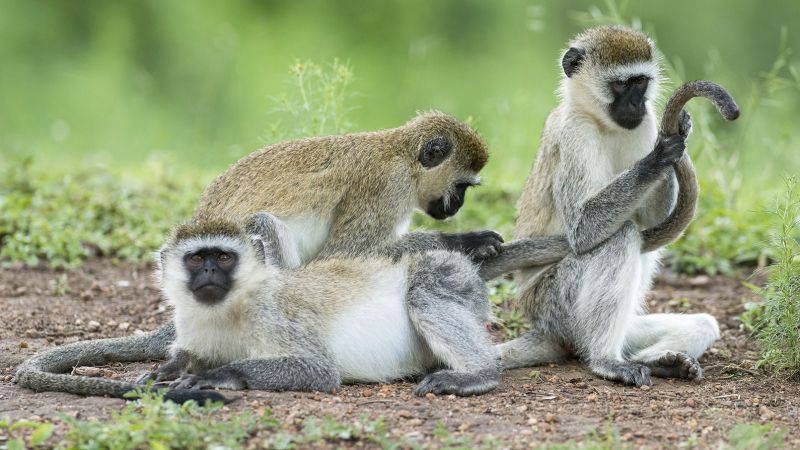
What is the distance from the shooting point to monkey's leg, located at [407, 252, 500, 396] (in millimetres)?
6039

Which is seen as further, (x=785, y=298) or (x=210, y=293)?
(x=785, y=298)

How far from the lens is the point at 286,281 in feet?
20.5

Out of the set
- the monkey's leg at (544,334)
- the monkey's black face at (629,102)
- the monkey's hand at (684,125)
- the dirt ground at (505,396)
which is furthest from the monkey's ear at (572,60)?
the dirt ground at (505,396)

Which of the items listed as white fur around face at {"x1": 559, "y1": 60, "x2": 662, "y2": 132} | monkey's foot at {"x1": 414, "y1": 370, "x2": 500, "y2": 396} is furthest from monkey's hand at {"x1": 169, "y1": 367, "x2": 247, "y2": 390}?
white fur around face at {"x1": 559, "y1": 60, "x2": 662, "y2": 132}

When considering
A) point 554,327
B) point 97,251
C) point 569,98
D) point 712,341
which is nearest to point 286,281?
point 554,327

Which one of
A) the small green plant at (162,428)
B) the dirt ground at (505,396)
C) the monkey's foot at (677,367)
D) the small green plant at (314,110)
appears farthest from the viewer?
the small green plant at (314,110)

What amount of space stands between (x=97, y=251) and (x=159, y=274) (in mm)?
3017

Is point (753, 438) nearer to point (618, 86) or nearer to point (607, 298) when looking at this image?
point (607, 298)

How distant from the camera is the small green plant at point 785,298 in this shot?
637 centimetres

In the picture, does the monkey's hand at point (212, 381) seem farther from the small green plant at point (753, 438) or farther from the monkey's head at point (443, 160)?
the small green plant at point (753, 438)

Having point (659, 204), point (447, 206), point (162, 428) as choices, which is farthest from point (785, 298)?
point (162, 428)

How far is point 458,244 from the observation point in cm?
693

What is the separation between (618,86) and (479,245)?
1.27 m

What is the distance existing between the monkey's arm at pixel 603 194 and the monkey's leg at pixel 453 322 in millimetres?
694
